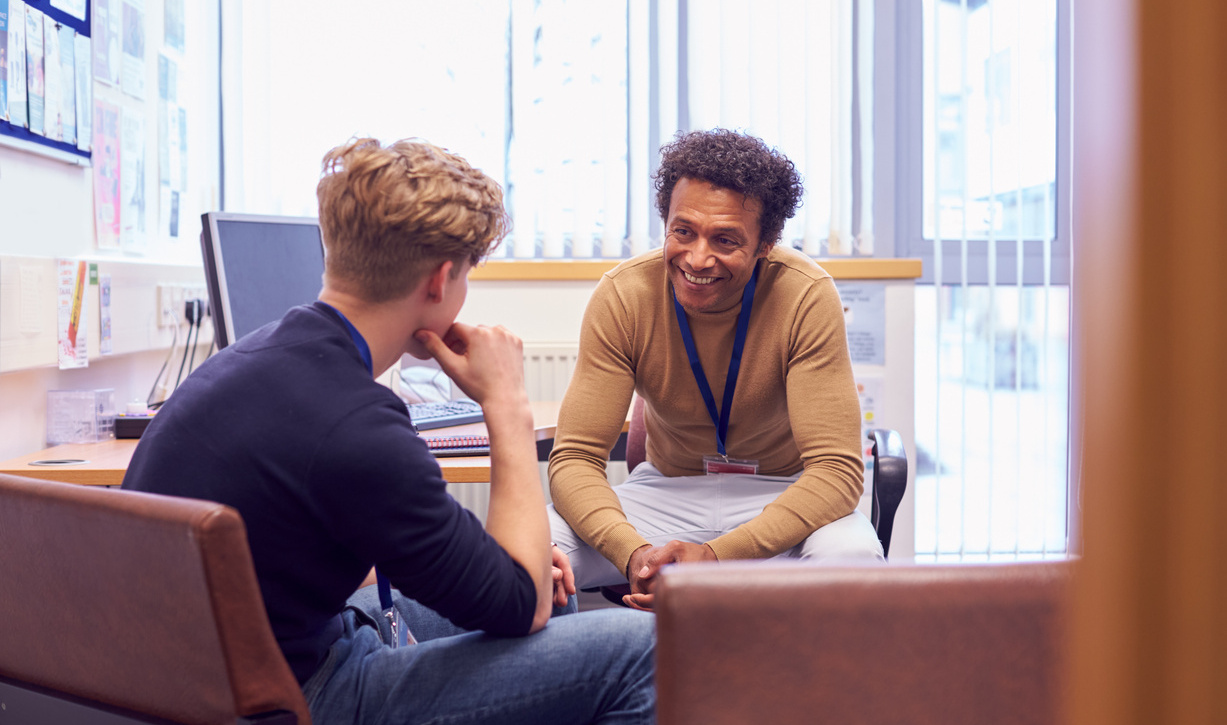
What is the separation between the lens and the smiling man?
63.7 inches

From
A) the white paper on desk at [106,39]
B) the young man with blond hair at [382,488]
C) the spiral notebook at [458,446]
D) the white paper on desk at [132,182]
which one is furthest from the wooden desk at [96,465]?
the white paper on desk at [106,39]

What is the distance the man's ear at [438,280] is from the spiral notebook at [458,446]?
2.11 ft

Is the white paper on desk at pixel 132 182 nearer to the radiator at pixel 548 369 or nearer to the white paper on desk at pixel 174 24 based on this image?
the white paper on desk at pixel 174 24

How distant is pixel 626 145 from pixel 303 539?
227cm

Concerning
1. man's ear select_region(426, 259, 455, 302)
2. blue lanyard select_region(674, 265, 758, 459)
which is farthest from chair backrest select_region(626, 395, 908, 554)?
man's ear select_region(426, 259, 455, 302)

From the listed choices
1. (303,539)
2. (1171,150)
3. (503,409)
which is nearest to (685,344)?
(503,409)

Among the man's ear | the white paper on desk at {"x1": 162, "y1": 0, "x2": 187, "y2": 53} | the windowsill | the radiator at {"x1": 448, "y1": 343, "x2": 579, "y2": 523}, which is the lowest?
the radiator at {"x1": 448, "y1": 343, "x2": 579, "y2": 523}

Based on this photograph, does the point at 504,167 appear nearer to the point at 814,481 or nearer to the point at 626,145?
the point at 626,145

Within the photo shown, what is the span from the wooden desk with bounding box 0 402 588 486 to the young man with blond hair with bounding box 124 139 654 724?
0.53 metres

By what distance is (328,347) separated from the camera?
96 centimetres

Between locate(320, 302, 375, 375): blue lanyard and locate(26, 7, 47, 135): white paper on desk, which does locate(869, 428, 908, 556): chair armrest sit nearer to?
locate(320, 302, 375, 375): blue lanyard

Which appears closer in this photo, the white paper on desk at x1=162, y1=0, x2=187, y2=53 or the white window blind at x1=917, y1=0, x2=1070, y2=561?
the white paper on desk at x1=162, y1=0, x2=187, y2=53

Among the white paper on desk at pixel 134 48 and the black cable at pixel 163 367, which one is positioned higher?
the white paper on desk at pixel 134 48

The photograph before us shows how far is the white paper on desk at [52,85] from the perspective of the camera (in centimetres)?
190
